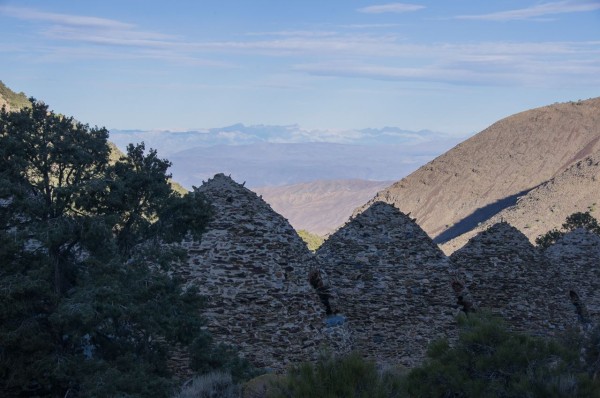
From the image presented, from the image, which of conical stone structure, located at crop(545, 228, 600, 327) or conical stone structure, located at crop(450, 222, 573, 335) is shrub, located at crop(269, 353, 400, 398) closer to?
conical stone structure, located at crop(450, 222, 573, 335)

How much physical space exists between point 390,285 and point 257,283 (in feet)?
11.4

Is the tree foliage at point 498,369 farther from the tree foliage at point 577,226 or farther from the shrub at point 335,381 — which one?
the tree foliage at point 577,226

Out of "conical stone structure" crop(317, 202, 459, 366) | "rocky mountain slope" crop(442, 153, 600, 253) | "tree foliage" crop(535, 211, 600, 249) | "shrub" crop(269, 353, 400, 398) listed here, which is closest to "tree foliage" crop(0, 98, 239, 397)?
"shrub" crop(269, 353, 400, 398)

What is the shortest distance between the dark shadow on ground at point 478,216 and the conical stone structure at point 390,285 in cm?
8090

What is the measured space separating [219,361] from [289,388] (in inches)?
141

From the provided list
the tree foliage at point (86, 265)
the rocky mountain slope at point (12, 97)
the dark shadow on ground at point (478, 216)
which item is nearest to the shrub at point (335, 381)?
the tree foliage at point (86, 265)

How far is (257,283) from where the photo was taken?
674 inches

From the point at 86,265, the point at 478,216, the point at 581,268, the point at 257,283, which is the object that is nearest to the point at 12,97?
the point at 581,268

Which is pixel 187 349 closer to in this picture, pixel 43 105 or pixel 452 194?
pixel 43 105

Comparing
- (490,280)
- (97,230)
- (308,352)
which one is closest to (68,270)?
(97,230)

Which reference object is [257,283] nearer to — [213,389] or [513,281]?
[213,389]

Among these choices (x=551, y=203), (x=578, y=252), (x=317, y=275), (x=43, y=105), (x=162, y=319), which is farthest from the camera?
(x=551, y=203)

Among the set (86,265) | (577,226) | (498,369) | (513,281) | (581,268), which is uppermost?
(577,226)

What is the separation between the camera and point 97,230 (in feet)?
46.5
